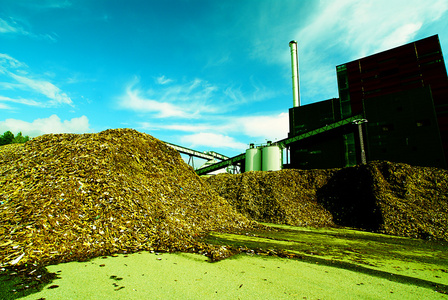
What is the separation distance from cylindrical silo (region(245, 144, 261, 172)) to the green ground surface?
70.2 ft

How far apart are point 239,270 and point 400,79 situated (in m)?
29.0

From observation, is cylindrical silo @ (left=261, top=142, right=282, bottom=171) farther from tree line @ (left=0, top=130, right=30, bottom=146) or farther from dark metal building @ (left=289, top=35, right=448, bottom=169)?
tree line @ (left=0, top=130, right=30, bottom=146)

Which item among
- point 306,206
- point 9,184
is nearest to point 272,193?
point 306,206

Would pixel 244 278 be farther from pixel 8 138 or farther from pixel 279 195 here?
pixel 8 138

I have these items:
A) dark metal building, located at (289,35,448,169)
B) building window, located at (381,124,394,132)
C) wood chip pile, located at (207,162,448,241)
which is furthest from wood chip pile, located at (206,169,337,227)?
building window, located at (381,124,394,132)

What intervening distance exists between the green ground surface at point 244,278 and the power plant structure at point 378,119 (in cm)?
1842

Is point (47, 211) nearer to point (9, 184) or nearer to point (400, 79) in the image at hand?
point (9, 184)

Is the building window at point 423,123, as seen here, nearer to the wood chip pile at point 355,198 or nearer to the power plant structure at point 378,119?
the power plant structure at point 378,119

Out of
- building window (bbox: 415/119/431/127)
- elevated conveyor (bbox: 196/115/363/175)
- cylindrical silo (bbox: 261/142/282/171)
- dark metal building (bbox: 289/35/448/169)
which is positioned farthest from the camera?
cylindrical silo (bbox: 261/142/282/171)

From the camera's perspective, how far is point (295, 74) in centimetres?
3247

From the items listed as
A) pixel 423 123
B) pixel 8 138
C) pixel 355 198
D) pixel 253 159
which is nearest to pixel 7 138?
pixel 8 138

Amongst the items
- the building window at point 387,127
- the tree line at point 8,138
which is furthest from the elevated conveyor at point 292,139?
the tree line at point 8,138

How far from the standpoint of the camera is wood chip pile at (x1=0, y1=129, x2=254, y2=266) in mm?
3807

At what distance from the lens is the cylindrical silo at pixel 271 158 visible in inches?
985
